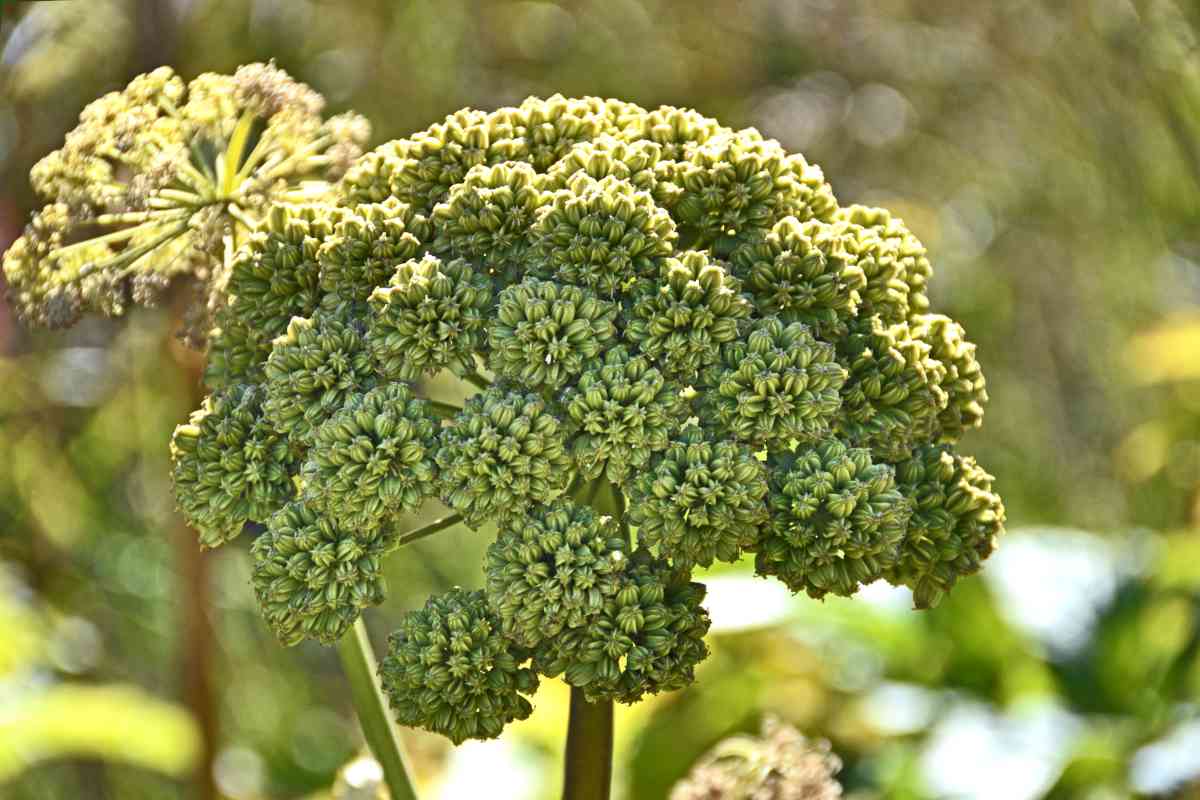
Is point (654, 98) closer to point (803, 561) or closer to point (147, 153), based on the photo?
point (147, 153)

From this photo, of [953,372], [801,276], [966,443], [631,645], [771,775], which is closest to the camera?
[631,645]

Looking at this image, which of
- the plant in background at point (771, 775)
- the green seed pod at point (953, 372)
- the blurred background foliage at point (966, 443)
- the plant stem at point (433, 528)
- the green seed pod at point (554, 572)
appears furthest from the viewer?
the blurred background foliage at point (966, 443)

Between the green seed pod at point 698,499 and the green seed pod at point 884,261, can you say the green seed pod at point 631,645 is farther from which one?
the green seed pod at point 884,261

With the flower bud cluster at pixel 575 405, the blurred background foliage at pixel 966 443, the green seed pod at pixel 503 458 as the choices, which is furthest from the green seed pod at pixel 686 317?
the blurred background foliage at pixel 966 443

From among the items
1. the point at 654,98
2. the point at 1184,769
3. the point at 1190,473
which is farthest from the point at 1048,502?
the point at 1184,769

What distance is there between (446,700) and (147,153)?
71cm

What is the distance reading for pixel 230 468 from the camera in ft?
4.20

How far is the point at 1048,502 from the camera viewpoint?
15.3 feet

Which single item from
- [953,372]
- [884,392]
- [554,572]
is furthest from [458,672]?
[953,372]

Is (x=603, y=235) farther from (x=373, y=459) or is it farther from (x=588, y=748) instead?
(x=588, y=748)

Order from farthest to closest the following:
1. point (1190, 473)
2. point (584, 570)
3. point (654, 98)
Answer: point (654, 98), point (1190, 473), point (584, 570)

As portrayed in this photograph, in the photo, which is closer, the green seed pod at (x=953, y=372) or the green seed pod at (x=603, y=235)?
the green seed pod at (x=603, y=235)

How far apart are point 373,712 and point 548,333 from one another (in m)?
0.48

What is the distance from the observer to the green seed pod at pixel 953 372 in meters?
1.37
